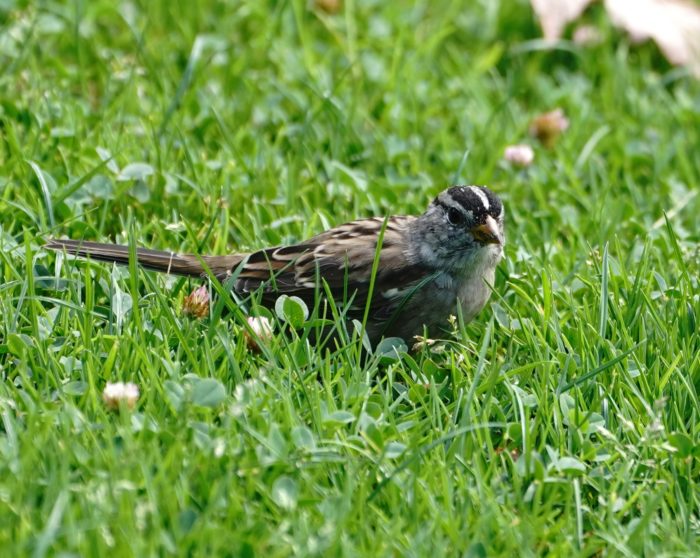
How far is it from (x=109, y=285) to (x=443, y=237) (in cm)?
123

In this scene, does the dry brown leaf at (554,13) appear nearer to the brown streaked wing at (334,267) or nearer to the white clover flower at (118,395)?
the brown streaked wing at (334,267)

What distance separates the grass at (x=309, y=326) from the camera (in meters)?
2.95

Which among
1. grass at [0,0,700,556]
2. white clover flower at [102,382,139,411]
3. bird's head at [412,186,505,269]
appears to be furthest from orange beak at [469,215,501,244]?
white clover flower at [102,382,139,411]

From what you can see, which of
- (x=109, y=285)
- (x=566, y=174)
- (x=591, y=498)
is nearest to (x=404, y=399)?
(x=591, y=498)

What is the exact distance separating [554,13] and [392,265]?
248 centimetres

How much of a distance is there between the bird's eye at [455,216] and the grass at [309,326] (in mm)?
303

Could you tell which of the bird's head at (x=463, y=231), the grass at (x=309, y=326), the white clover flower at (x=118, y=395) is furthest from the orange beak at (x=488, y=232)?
the white clover flower at (x=118, y=395)

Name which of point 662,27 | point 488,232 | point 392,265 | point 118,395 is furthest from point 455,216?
A: point 662,27

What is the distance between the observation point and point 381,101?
577 cm

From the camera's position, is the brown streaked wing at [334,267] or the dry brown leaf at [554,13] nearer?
the brown streaked wing at [334,267]

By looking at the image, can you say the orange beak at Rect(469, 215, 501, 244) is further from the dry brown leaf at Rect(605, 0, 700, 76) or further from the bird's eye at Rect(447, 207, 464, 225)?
the dry brown leaf at Rect(605, 0, 700, 76)

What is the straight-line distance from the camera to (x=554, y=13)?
6184 mm

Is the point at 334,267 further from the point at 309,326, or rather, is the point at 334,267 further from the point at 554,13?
the point at 554,13

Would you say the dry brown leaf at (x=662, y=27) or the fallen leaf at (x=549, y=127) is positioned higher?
the dry brown leaf at (x=662, y=27)
